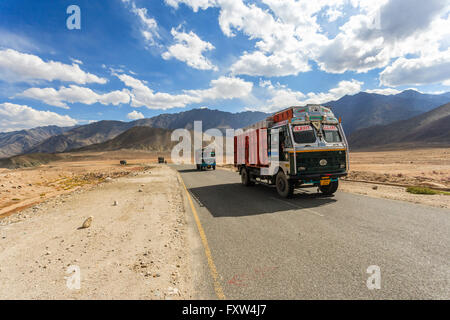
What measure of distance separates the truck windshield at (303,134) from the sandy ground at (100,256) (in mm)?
5439

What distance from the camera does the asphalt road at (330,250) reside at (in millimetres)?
3072

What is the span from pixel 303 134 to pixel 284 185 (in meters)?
2.28

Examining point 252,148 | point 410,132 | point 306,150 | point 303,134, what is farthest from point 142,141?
point 410,132

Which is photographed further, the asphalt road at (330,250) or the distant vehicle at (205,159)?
the distant vehicle at (205,159)

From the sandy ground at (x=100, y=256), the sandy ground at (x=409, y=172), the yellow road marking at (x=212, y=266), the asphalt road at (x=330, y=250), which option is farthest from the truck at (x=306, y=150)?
the sandy ground at (x=409, y=172)

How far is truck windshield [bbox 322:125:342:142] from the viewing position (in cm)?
905

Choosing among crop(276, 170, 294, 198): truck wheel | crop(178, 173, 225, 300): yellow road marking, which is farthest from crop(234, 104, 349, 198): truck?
crop(178, 173, 225, 300): yellow road marking

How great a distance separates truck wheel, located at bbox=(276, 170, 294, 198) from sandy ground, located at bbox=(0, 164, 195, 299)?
4.43 m

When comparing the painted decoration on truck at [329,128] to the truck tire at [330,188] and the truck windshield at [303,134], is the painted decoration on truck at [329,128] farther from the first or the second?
the truck tire at [330,188]

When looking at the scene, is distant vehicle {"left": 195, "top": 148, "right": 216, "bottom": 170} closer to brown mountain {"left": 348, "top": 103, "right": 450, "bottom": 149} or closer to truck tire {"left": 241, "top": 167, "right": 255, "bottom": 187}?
truck tire {"left": 241, "top": 167, "right": 255, "bottom": 187}

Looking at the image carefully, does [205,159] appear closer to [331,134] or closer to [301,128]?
[301,128]

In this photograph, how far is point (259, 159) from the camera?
11.4 meters
